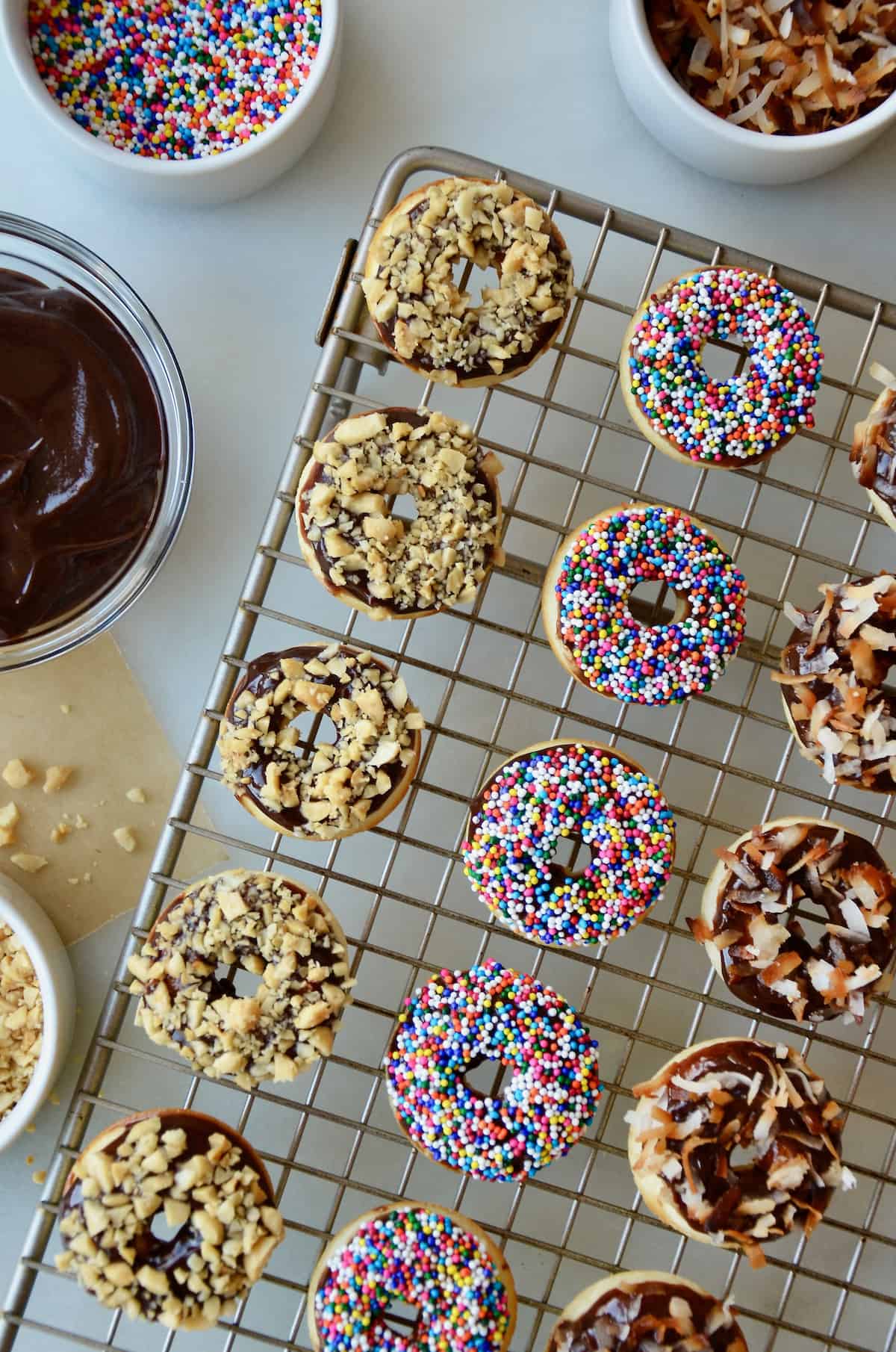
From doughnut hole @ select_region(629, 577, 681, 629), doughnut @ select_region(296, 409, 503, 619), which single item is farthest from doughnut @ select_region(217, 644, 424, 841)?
doughnut hole @ select_region(629, 577, 681, 629)

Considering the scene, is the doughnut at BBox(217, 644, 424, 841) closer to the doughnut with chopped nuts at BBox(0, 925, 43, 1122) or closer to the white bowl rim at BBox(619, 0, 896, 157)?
the doughnut with chopped nuts at BBox(0, 925, 43, 1122)

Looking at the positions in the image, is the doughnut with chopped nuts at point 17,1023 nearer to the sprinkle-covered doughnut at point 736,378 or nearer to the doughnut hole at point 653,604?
the doughnut hole at point 653,604

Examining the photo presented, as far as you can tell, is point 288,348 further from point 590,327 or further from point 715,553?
point 715,553

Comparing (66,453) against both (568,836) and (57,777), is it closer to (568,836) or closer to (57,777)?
(57,777)

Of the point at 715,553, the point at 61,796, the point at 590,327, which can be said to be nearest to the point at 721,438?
the point at 715,553

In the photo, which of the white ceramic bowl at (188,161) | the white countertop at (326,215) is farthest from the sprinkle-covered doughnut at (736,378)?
the white ceramic bowl at (188,161)
